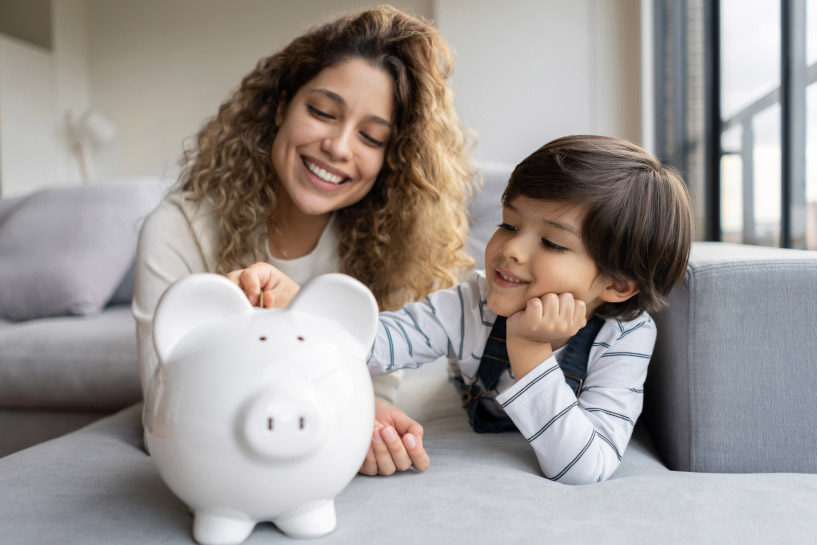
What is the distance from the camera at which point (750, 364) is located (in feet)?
3.01

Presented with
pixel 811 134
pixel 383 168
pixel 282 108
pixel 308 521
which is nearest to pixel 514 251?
pixel 308 521

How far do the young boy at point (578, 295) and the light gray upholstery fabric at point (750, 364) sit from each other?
0.07 meters

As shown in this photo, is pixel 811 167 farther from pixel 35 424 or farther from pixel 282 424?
pixel 35 424

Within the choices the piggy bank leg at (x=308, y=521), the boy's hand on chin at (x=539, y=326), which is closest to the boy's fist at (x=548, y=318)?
the boy's hand on chin at (x=539, y=326)

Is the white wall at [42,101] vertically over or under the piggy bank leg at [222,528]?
Answer: over

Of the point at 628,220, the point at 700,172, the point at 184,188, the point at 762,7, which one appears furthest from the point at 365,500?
the point at 700,172

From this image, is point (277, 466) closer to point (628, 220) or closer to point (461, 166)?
point (628, 220)

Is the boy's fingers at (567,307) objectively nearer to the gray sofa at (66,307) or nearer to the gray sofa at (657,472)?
the gray sofa at (657,472)

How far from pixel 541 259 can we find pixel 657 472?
0.33 metres

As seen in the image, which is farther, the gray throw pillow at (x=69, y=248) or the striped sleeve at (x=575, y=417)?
the gray throw pillow at (x=69, y=248)

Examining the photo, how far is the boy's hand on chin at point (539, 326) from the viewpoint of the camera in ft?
2.91

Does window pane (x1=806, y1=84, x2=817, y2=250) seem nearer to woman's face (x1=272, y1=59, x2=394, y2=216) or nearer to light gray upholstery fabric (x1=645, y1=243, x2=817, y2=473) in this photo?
→ light gray upholstery fabric (x1=645, y1=243, x2=817, y2=473)

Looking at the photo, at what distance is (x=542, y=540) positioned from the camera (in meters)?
0.68

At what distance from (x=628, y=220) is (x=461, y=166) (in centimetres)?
62
